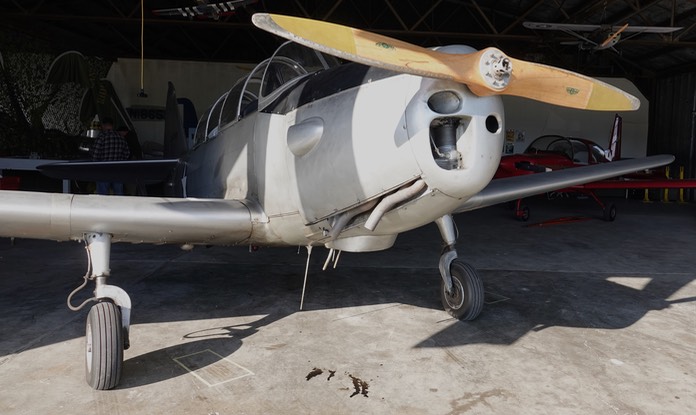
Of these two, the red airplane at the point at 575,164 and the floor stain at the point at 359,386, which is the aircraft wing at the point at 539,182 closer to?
the floor stain at the point at 359,386

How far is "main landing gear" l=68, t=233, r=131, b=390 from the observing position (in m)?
2.77

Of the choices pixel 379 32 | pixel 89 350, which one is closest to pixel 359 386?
pixel 89 350

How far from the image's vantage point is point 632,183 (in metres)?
10.1

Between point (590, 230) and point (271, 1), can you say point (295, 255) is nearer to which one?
point (590, 230)

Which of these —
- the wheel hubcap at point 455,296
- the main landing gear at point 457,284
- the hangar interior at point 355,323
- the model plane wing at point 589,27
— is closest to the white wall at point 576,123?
the model plane wing at point 589,27

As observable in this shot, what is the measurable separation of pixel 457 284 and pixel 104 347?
100 inches

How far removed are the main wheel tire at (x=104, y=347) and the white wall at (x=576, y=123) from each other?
1573cm

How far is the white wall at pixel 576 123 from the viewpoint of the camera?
16.9 meters

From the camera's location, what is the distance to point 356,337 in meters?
3.64

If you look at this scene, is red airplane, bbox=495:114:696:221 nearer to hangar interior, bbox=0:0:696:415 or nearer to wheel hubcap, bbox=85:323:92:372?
hangar interior, bbox=0:0:696:415

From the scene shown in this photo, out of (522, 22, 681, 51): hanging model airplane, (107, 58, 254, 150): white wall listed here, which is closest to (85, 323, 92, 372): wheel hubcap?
(522, 22, 681, 51): hanging model airplane

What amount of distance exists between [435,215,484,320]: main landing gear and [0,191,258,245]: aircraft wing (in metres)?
1.62

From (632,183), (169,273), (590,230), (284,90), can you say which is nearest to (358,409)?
(284,90)

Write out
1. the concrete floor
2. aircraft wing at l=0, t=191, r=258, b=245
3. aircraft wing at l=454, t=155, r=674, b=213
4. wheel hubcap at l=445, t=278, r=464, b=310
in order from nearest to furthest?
the concrete floor < aircraft wing at l=0, t=191, r=258, b=245 < wheel hubcap at l=445, t=278, r=464, b=310 < aircraft wing at l=454, t=155, r=674, b=213
